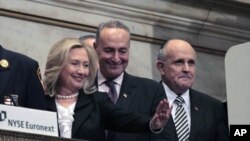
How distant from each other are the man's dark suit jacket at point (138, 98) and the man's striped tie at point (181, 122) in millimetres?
249

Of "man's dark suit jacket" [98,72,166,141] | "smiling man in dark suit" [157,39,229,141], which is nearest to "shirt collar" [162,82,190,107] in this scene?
"smiling man in dark suit" [157,39,229,141]

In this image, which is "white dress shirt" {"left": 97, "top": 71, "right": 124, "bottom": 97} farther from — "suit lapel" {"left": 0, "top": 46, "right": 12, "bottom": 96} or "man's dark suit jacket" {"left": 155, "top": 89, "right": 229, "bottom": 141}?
"suit lapel" {"left": 0, "top": 46, "right": 12, "bottom": 96}

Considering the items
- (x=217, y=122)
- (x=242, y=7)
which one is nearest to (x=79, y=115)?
(x=217, y=122)

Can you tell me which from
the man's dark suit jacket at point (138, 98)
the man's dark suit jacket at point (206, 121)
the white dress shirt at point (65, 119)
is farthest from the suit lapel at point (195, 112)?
the white dress shirt at point (65, 119)

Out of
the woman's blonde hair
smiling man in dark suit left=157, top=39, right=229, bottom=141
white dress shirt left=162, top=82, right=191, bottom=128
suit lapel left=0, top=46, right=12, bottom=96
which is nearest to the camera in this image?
suit lapel left=0, top=46, right=12, bottom=96

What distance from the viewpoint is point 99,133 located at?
16.0ft

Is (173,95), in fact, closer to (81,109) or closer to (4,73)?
(81,109)

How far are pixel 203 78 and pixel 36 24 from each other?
7.12 ft

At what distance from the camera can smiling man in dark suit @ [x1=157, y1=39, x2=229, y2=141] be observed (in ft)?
18.7

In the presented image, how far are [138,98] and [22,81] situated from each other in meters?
1.05

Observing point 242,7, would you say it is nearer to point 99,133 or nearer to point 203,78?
point 203,78

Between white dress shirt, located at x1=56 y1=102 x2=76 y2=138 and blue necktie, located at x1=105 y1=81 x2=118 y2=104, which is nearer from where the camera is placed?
white dress shirt, located at x1=56 y1=102 x2=76 y2=138

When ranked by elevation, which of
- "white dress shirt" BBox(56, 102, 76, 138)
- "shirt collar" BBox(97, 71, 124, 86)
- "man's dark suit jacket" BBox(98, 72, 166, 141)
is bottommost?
"white dress shirt" BBox(56, 102, 76, 138)

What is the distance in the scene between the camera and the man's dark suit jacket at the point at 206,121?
566 cm
